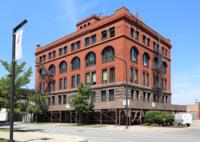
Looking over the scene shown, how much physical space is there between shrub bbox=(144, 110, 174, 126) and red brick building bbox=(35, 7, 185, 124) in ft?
→ 7.75

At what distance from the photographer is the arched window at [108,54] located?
168 ft

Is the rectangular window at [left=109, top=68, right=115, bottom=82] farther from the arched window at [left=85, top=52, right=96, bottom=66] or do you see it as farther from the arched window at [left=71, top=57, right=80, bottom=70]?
the arched window at [left=71, top=57, right=80, bottom=70]

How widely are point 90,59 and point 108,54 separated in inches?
199

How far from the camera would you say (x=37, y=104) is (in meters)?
62.3

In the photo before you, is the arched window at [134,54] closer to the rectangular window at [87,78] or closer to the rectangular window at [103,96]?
the rectangular window at [103,96]

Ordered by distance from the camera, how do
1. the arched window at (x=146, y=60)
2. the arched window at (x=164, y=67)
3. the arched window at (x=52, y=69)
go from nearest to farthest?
the arched window at (x=146, y=60), the arched window at (x=164, y=67), the arched window at (x=52, y=69)

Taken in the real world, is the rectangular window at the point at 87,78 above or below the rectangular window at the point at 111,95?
above

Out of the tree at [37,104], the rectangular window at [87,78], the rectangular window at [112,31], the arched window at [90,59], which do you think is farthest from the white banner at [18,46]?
the tree at [37,104]

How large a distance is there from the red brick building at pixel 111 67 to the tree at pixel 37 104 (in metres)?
2.20

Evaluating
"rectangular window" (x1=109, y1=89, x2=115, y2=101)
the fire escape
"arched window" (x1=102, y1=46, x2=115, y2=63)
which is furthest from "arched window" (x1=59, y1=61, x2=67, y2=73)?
the fire escape

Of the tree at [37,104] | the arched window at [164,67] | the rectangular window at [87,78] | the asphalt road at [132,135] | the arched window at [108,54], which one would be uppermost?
the arched window at [108,54]

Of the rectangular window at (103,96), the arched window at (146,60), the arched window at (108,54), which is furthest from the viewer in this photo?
the arched window at (146,60)

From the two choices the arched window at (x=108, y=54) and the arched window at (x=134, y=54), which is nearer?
the arched window at (x=108, y=54)

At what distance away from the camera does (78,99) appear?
4794 centimetres
